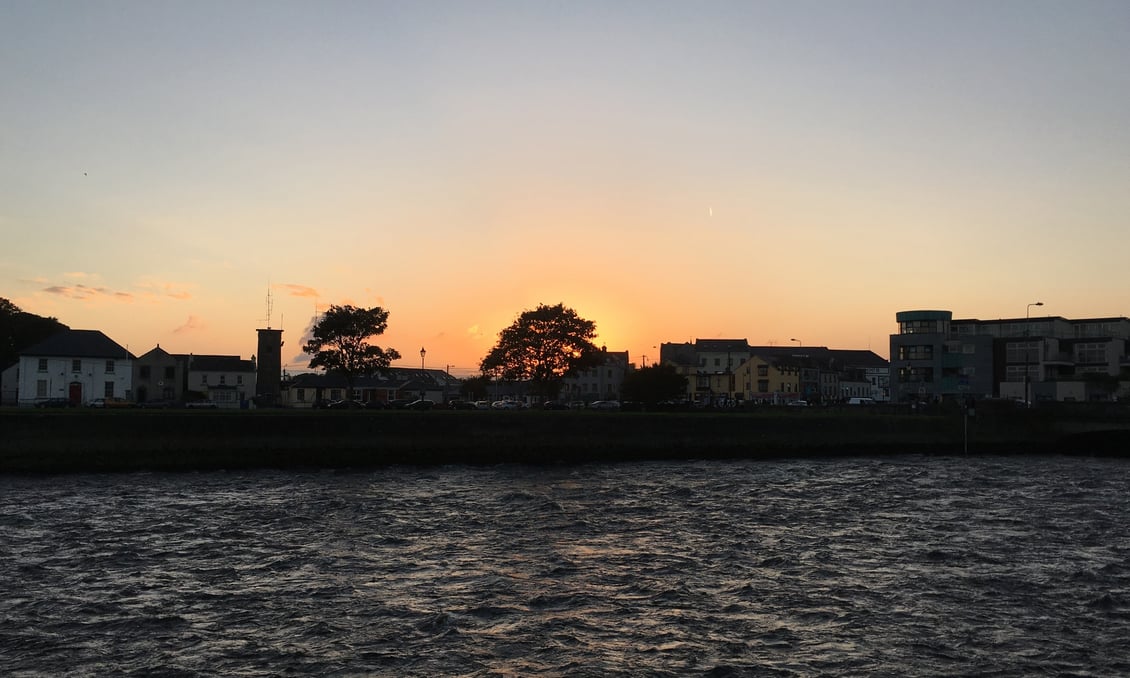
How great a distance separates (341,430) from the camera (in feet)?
224

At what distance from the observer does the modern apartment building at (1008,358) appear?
124375mm

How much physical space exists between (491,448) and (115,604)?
157 ft

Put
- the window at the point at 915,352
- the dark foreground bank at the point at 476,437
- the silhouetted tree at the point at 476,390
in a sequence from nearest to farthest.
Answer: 1. the dark foreground bank at the point at 476,437
2. the window at the point at 915,352
3. the silhouetted tree at the point at 476,390

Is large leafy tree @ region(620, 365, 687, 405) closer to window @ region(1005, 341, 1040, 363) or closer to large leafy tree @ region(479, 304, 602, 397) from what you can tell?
large leafy tree @ region(479, 304, 602, 397)

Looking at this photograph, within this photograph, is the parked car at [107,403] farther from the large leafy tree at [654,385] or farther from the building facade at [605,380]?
the building facade at [605,380]

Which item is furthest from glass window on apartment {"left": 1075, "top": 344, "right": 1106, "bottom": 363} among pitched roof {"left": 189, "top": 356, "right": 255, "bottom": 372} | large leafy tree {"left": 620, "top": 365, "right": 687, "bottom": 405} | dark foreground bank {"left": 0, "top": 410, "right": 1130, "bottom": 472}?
pitched roof {"left": 189, "top": 356, "right": 255, "bottom": 372}

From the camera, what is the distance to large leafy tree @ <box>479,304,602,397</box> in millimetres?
118688

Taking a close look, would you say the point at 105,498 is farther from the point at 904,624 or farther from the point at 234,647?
the point at 904,624

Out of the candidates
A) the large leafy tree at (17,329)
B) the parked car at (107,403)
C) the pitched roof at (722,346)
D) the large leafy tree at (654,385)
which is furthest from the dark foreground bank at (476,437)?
the pitched roof at (722,346)

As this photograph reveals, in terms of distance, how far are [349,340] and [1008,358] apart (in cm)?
9696

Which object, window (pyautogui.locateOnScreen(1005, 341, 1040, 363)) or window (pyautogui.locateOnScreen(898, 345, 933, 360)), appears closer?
window (pyautogui.locateOnScreen(1005, 341, 1040, 363))

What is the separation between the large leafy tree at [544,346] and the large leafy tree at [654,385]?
25.2 feet

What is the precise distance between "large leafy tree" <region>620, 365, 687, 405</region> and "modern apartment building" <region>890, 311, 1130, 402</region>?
40.9m

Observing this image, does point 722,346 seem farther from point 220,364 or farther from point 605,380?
point 220,364
